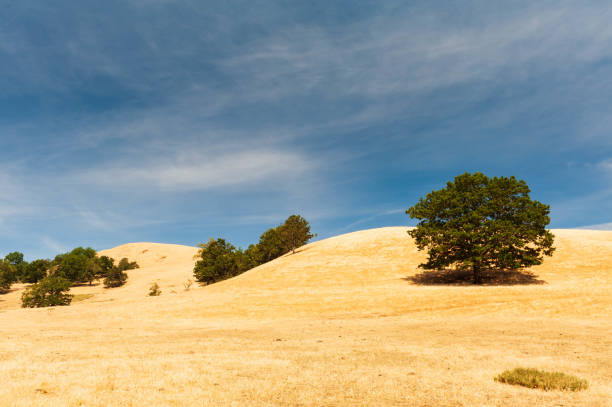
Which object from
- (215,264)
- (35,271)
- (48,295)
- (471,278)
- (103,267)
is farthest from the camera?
(35,271)

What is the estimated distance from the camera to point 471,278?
46.8 meters

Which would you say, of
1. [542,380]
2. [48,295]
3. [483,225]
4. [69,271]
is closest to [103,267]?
[69,271]

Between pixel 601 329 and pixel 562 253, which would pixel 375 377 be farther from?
pixel 562 253

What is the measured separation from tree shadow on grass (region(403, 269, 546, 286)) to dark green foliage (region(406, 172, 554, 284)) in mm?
1785

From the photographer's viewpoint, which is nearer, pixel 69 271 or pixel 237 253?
pixel 237 253

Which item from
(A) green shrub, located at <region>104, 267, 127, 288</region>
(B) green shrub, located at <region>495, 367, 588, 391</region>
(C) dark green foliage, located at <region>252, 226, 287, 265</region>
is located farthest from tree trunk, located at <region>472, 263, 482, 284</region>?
(A) green shrub, located at <region>104, 267, 127, 288</region>

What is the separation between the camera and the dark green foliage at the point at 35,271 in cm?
11912

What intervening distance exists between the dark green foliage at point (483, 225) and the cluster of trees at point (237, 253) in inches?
1614

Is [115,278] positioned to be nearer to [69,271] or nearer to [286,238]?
[69,271]

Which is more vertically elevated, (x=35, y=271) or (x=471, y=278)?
(x=35, y=271)

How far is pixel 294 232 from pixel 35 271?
328 ft

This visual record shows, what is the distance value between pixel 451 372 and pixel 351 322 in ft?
51.4

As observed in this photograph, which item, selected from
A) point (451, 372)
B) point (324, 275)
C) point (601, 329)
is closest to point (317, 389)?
point (451, 372)

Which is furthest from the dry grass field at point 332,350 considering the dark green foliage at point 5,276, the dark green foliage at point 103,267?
the dark green foliage at point 5,276
